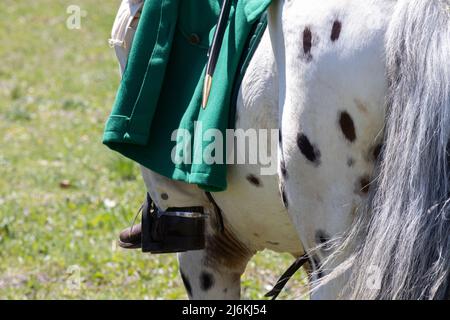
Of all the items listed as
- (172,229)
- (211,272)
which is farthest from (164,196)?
(211,272)

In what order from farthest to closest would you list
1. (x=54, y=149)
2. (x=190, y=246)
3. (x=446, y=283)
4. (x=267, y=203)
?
(x=54, y=149) → (x=190, y=246) → (x=267, y=203) → (x=446, y=283)

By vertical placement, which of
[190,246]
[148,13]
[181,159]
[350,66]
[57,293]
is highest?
[148,13]

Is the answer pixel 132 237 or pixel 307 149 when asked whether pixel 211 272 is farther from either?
pixel 307 149

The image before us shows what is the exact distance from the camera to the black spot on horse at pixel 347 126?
82.3 inches

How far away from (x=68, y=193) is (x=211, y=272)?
10.8 feet

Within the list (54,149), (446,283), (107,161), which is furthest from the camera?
(54,149)

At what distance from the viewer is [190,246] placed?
329 centimetres

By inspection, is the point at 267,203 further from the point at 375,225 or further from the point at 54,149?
the point at 54,149

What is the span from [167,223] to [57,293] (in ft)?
5.59

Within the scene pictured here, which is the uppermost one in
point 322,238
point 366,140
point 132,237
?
point 366,140

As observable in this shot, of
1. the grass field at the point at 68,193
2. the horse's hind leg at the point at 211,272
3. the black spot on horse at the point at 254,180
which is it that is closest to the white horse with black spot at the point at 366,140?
the black spot on horse at the point at 254,180

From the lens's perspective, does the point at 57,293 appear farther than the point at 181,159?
Yes

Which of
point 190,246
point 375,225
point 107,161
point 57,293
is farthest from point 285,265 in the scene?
point 375,225

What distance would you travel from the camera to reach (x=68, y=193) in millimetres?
6652
